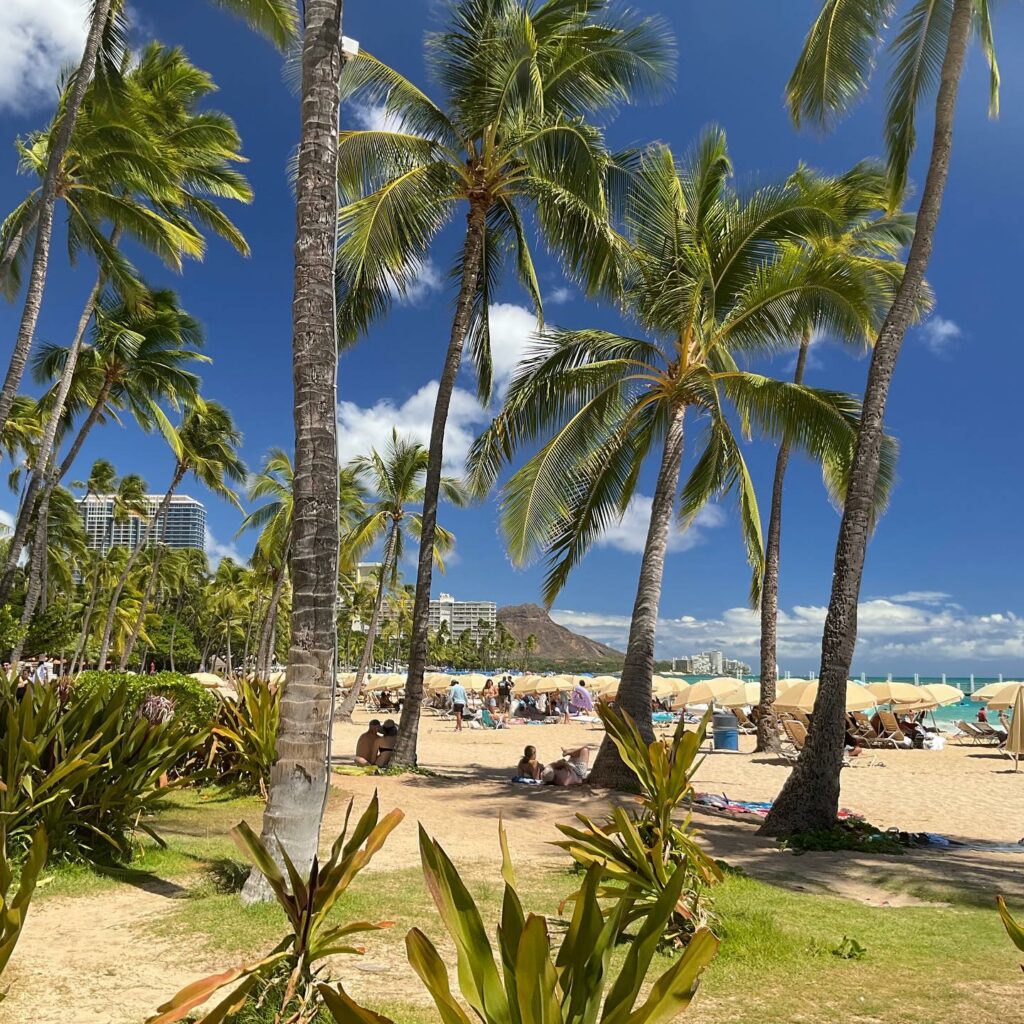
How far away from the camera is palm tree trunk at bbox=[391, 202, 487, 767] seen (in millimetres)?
12375

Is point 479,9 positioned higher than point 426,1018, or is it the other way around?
point 479,9

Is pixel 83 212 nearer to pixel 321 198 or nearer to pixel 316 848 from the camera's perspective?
pixel 321 198

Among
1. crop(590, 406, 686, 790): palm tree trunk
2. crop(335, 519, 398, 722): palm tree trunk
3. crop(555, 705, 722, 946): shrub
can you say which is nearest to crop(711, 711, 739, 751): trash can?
crop(590, 406, 686, 790): palm tree trunk

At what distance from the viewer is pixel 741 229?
11.2 metres

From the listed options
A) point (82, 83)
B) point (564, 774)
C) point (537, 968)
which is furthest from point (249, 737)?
point (82, 83)

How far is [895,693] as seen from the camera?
2220 cm

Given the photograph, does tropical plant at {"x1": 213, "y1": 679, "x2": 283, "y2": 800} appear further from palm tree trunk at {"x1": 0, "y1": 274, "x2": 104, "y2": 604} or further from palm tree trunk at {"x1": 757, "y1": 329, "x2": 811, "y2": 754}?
palm tree trunk at {"x1": 757, "y1": 329, "x2": 811, "y2": 754}

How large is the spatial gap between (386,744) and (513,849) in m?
5.70

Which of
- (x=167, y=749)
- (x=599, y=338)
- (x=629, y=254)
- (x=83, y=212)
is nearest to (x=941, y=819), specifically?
(x=599, y=338)

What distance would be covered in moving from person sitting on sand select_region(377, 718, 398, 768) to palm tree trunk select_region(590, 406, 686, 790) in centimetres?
312

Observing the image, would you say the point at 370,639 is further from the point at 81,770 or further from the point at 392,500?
the point at 81,770

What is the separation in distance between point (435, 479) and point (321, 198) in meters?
7.29

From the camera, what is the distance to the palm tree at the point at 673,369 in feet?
35.8

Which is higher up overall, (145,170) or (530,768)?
(145,170)
